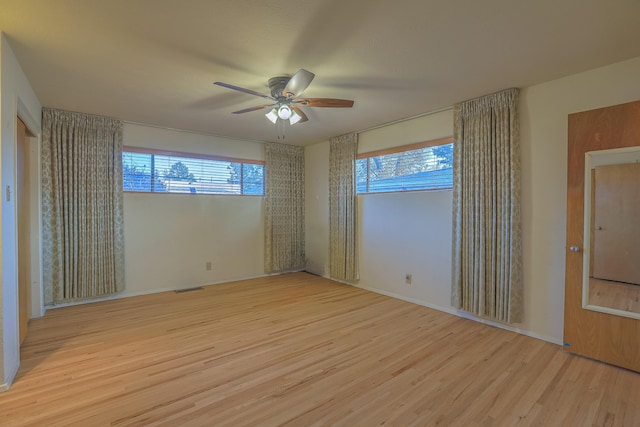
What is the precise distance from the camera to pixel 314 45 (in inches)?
85.4

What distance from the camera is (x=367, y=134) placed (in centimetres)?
456

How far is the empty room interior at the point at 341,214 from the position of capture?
74.2 inches

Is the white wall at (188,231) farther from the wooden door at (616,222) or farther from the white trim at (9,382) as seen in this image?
the wooden door at (616,222)

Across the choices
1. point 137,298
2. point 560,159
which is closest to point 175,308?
point 137,298

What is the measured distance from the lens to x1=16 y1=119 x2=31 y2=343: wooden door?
281 cm

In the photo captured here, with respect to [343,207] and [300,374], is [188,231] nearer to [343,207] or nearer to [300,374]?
[343,207]

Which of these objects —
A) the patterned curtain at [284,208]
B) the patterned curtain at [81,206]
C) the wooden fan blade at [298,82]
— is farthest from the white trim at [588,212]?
the patterned curtain at [81,206]

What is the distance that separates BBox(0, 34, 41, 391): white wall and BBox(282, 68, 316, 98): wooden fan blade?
1.92 m

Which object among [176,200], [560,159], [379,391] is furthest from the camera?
[176,200]

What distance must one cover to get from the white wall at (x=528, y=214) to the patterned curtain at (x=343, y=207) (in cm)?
17

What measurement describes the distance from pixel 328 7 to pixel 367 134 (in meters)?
2.87

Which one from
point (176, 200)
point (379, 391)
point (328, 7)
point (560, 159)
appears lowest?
point (379, 391)

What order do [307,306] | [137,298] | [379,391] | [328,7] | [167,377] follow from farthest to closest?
[137,298], [307,306], [167,377], [379,391], [328,7]

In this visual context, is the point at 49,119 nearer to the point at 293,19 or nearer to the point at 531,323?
the point at 293,19
